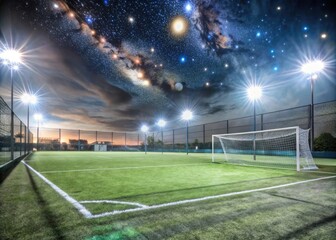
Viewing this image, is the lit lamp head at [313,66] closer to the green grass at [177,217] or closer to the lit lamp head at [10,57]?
the green grass at [177,217]

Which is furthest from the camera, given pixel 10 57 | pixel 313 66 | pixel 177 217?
pixel 313 66

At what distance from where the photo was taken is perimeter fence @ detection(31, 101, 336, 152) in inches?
911

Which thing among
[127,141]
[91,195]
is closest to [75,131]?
[127,141]

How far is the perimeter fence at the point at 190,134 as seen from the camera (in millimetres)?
23141

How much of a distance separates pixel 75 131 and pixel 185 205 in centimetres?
5288

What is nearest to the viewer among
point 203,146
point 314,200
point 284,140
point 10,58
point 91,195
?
point 314,200

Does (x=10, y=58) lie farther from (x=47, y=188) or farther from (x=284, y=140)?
(x=284, y=140)

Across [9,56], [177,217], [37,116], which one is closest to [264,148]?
[177,217]

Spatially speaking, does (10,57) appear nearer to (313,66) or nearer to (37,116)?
(313,66)

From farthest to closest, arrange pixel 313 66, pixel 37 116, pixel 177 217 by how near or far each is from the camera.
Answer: pixel 37 116
pixel 313 66
pixel 177 217

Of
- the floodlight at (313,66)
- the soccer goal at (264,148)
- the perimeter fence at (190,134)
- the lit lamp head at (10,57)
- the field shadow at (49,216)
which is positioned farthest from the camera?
the perimeter fence at (190,134)

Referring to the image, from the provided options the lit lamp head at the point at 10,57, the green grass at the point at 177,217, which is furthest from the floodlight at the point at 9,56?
the green grass at the point at 177,217

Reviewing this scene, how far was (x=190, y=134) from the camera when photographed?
152 feet

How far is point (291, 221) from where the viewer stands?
3379 mm
